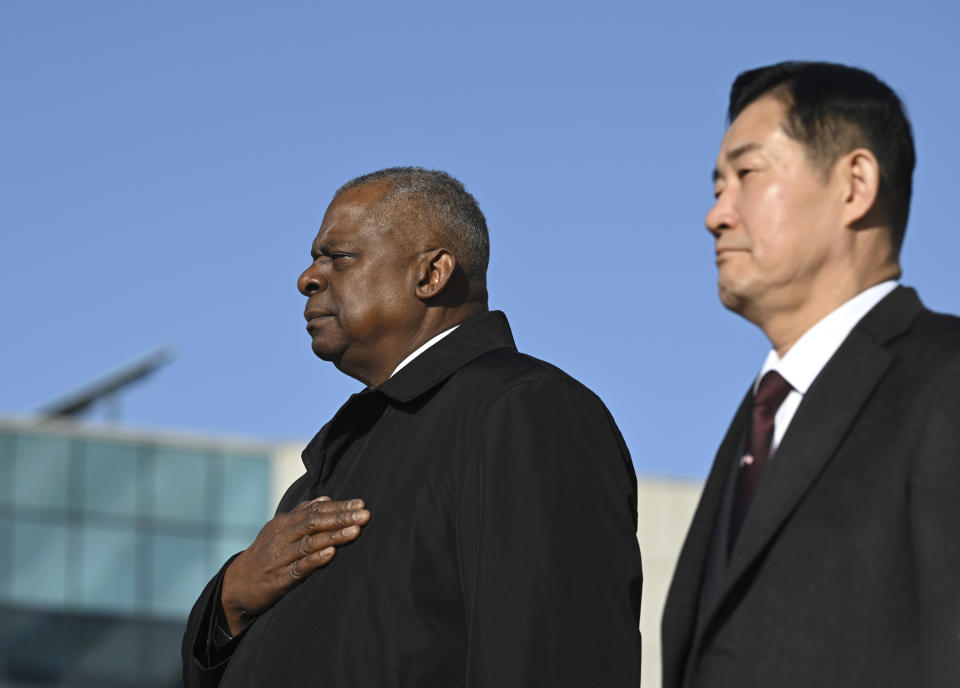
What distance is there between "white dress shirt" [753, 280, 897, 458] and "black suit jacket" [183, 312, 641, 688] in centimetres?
111

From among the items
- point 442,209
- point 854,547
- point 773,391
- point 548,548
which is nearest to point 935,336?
point 773,391

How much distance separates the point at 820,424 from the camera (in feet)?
10.0

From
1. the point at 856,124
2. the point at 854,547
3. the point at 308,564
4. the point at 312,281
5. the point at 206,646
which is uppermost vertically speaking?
the point at 856,124

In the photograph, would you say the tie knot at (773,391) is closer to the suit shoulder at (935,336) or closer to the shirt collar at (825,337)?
the shirt collar at (825,337)

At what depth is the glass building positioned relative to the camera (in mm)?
36000

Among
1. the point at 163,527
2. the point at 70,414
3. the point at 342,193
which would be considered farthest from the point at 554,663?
the point at 70,414

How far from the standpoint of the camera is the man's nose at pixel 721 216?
10.6ft

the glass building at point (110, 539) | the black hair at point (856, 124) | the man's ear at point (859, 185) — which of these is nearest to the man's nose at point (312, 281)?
Result: the black hair at point (856, 124)

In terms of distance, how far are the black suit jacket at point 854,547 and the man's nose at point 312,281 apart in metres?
2.11

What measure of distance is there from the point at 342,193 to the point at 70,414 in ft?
120

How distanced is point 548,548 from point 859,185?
1.39 meters

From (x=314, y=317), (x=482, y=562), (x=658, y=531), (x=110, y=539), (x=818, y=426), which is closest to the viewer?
(x=818, y=426)

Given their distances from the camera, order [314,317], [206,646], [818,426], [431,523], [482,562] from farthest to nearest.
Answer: [314,317]
[206,646]
[431,523]
[482,562]
[818,426]

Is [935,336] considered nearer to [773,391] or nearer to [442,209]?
[773,391]
